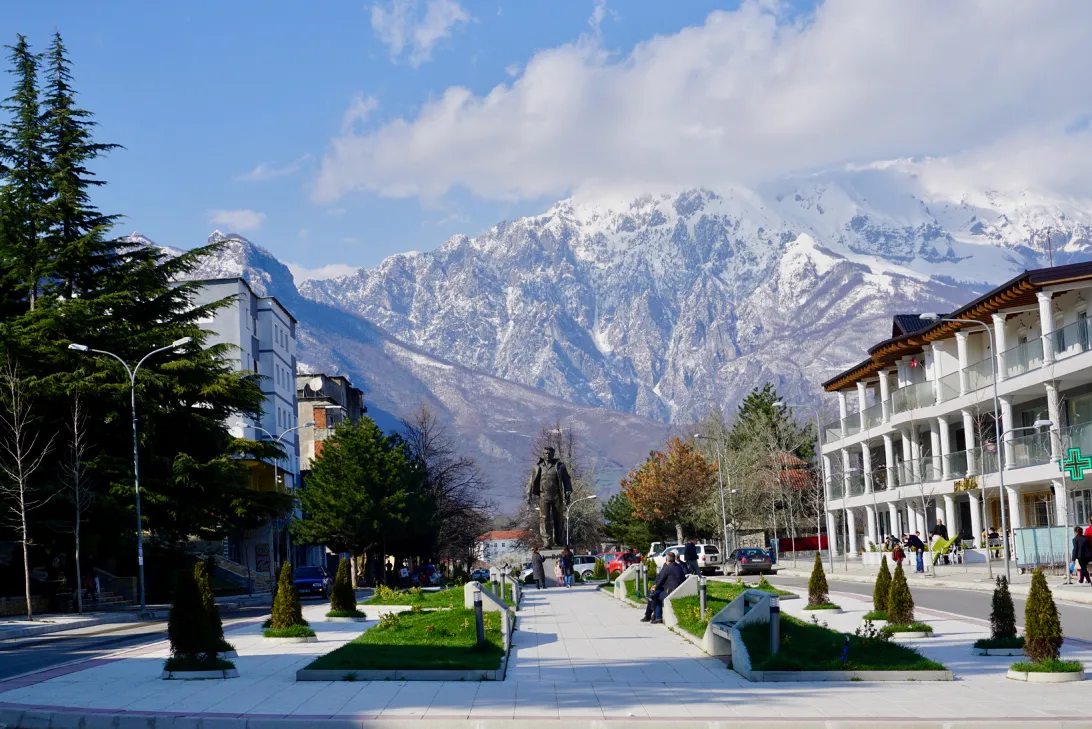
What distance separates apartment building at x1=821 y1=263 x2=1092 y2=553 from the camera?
47.4 m

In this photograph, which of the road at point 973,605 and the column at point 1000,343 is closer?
the road at point 973,605

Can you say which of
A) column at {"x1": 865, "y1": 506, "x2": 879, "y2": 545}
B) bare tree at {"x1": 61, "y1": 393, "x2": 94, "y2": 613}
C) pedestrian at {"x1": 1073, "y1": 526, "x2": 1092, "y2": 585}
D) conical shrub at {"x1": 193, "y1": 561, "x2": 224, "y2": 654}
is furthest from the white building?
conical shrub at {"x1": 193, "y1": 561, "x2": 224, "y2": 654}

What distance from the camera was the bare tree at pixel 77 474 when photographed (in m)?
41.7

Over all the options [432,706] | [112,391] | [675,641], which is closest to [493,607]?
[675,641]

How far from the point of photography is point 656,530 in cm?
10306

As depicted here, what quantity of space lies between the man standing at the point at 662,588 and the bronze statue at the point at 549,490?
1822cm

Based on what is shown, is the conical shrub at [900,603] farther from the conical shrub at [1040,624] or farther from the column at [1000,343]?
the column at [1000,343]

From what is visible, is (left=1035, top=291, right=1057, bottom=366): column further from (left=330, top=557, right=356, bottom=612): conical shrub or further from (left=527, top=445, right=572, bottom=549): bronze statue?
(left=330, top=557, right=356, bottom=612): conical shrub

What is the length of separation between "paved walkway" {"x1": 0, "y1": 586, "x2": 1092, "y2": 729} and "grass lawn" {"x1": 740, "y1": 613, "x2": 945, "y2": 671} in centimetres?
41

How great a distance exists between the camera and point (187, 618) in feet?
59.2

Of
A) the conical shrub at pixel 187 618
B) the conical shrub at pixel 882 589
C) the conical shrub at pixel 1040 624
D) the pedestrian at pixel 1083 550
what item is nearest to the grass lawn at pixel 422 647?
the conical shrub at pixel 187 618

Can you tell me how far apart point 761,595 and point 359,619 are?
13509mm

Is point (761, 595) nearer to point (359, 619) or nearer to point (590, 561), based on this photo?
point (359, 619)

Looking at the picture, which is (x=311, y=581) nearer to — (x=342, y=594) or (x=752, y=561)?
(x=752, y=561)
